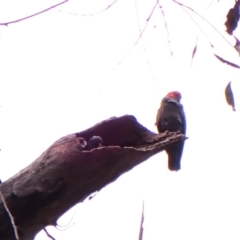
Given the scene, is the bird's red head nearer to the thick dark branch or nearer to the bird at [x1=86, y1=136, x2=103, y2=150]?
the bird at [x1=86, y1=136, x2=103, y2=150]

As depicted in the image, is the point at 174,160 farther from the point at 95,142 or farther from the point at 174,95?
the point at 95,142

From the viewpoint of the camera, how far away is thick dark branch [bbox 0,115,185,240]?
3.67 ft

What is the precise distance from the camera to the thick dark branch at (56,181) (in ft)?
3.67

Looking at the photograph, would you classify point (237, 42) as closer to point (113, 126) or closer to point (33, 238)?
point (113, 126)

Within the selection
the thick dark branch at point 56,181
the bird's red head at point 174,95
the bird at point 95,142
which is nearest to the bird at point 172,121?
the bird's red head at point 174,95

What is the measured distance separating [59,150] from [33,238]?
20 centimetres

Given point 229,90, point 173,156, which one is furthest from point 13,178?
point 173,156

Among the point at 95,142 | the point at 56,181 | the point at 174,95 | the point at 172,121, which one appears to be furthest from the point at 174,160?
the point at 56,181

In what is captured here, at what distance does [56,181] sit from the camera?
3.73 ft

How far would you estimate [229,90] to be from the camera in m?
1.86

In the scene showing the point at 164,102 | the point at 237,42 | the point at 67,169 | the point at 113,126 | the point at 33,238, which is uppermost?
the point at 164,102

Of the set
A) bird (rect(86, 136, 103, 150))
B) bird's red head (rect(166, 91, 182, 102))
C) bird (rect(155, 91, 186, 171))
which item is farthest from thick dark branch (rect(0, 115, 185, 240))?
bird's red head (rect(166, 91, 182, 102))

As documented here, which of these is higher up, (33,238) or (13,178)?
(13,178)

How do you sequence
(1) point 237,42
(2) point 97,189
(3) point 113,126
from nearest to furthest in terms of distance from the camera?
(2) point 97,189, (3) point 113,126, (1) point 237,42
